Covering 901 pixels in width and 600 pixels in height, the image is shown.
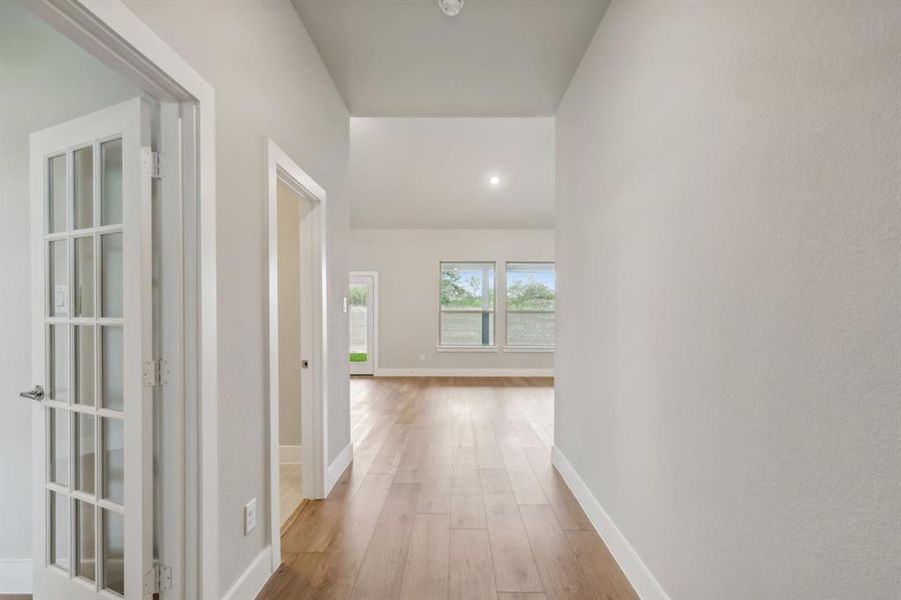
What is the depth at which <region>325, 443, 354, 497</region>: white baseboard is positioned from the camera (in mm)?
2871

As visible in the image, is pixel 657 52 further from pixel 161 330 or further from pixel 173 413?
pixel 173 413

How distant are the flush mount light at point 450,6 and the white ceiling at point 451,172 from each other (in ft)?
11.2

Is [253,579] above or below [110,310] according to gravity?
below

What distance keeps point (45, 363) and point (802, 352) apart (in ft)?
8.36

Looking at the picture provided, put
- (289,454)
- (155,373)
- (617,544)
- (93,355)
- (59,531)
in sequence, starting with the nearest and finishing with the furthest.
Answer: (155,373)
(93,355)
(59,531)
(617,544)
(289,454)

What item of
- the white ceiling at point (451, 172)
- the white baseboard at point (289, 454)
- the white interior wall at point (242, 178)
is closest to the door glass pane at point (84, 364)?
the white interior wall at point (242, 178)

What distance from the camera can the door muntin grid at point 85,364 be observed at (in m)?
1.51

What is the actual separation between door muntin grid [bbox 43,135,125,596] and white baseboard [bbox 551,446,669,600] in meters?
2.03

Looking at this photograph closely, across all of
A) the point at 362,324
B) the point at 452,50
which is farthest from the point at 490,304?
the point at 452,50

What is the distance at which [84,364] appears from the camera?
1.60m

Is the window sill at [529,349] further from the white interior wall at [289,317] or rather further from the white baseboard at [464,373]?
the white interior wall at [289,317]

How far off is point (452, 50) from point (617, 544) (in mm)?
2995

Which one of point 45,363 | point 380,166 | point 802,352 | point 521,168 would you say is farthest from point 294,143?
point 521,168

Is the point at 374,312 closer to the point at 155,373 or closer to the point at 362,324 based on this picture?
the point at 362,324
